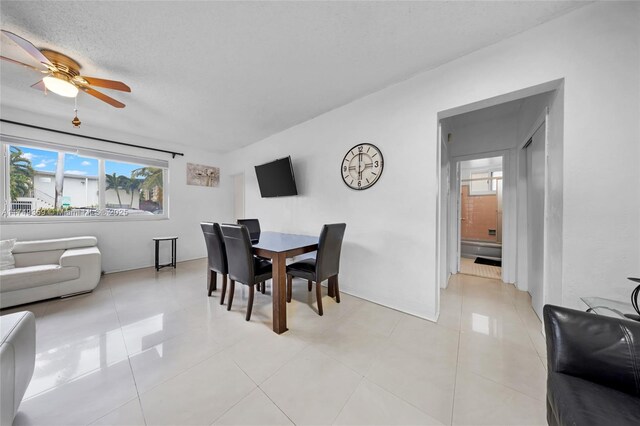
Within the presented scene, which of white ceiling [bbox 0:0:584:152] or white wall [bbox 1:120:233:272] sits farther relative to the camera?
white wall [bbox 1:120:233:272]

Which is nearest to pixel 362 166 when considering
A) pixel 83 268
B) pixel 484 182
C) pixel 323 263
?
pixel 323 263

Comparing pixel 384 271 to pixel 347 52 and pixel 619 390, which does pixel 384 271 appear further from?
pixel 347 52

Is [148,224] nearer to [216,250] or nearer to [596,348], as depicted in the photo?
[216,250]

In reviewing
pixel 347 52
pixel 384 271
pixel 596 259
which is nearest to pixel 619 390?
pixel 596 259

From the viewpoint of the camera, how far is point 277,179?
3.57 metres

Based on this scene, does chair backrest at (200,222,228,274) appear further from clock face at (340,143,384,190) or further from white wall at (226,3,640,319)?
clock face at (340,143,384,190)

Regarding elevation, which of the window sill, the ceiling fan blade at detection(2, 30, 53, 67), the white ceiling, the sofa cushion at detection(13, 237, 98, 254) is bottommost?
the sofa cushion at detection(13, 237, 98, 254)

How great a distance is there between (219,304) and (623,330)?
2.99 metres

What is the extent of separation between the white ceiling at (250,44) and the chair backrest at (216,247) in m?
1.63

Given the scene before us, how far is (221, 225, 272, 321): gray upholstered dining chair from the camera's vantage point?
6.63 feet

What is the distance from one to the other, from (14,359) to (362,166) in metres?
2.87

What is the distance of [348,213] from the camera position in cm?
277

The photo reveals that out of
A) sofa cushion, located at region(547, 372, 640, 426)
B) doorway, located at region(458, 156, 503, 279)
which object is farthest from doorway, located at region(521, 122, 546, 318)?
doorway, located at region(458, 156, 503, 279)

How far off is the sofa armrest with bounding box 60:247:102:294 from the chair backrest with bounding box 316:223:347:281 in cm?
310
